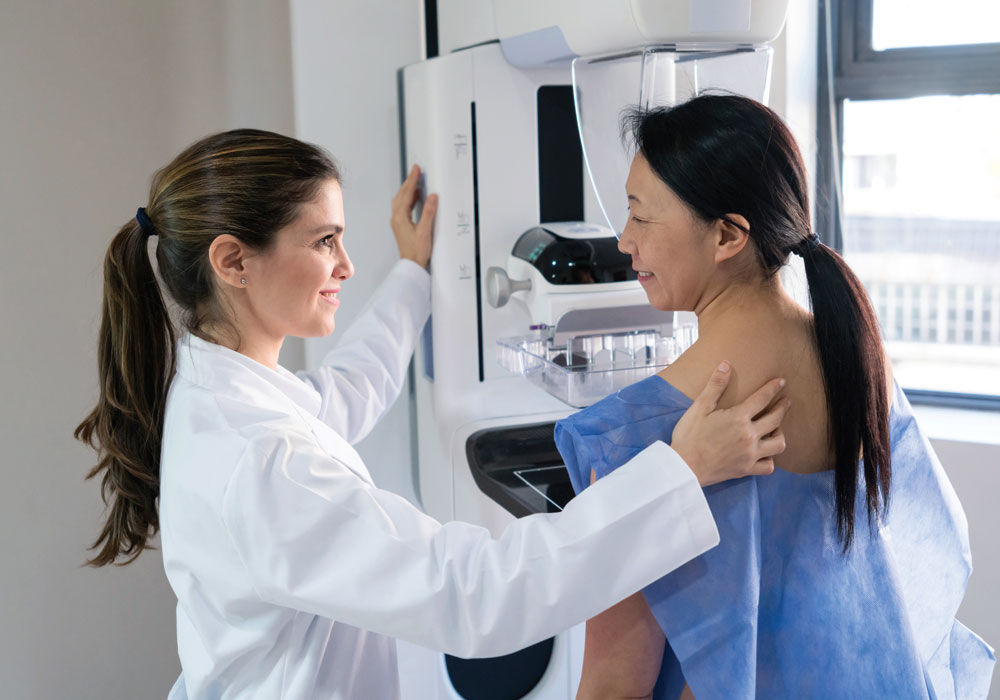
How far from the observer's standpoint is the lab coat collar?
1.10m

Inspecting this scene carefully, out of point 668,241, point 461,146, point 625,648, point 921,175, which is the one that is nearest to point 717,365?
point 668,241

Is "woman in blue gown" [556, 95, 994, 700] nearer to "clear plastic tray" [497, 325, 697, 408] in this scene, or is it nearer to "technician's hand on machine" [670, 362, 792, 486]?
"technician's hand on machine" [670, 362, 792, 486]

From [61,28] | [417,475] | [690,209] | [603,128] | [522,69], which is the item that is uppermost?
[61,28]

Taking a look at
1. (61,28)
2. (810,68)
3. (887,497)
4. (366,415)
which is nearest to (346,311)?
(366,415)

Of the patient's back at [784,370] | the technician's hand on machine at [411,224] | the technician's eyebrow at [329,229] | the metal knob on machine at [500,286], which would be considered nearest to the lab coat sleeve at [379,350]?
the technician's hand on machine at [411,224]

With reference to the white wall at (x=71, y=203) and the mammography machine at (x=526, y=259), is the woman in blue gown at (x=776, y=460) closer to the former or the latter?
the mammography machine at (x=526, y=259)

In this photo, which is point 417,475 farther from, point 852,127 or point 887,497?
point 852,127

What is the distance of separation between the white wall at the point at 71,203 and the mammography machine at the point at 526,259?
0.48 meters

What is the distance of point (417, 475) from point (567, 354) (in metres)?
0.54

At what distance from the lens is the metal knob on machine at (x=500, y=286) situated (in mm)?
1504

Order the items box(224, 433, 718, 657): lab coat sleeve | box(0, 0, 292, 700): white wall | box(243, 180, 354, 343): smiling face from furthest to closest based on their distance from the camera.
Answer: box(0, 0, 292, 700): white wall < box(243, 180, 354, 343): smiling face < box(224, 433, 718, 657): lab coat sleeve

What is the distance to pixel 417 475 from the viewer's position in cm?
183

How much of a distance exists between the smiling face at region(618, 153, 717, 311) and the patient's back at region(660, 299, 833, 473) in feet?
0.26

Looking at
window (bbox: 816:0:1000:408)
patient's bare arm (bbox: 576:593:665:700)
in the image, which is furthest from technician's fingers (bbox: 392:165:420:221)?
window (bbox: 816:0:1000:408)
